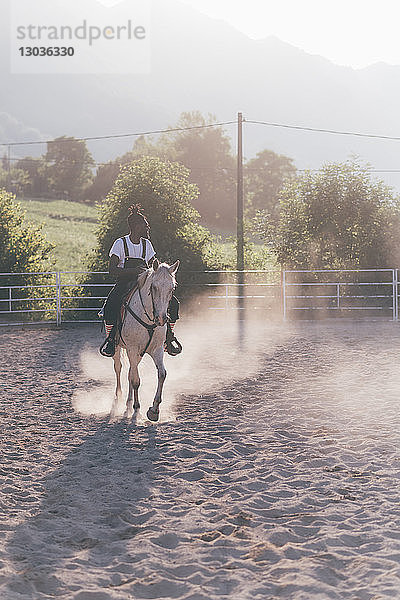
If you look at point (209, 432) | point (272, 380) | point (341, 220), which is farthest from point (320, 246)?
point (209, 432)

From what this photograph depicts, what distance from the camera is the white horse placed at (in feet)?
23.5

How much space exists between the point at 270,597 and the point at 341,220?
72.2 ft

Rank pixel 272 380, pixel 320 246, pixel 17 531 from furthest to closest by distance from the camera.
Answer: pixel 320 246, pixel 272 380, pixel 17 531

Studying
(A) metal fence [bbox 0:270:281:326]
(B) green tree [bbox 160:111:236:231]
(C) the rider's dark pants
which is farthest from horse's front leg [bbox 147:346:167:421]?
(B) green tree [bbox 160:111:236:231]

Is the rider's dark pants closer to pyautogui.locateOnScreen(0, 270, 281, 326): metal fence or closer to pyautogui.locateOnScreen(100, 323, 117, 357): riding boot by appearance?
pyautogui.locateOnScreen(100, 323, 117, 357): riding boot

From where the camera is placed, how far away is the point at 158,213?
22.9 m

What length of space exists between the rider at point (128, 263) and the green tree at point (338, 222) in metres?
16.3

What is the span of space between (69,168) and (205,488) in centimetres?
8133

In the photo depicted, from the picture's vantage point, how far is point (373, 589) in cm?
359

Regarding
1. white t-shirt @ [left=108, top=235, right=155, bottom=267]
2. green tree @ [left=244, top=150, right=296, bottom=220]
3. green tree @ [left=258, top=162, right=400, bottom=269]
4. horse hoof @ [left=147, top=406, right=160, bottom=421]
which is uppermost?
green tree @ [left=244, top=150, right=296, bottom=220]

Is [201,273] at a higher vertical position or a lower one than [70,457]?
higher

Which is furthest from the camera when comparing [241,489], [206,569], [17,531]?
[241,489]

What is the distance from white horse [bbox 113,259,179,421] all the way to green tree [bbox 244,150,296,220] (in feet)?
210

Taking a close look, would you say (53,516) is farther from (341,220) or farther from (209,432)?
(341,220)
